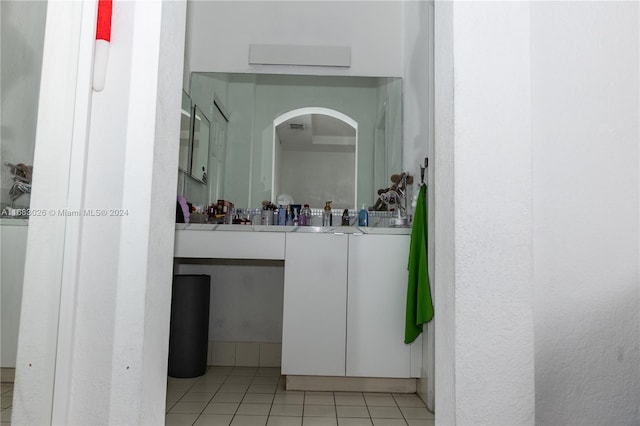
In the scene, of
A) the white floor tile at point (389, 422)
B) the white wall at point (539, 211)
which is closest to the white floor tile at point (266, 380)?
the white floor tile at point (389, 422)

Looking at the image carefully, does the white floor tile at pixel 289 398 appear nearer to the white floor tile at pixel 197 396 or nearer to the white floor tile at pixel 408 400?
the white floor tile at pixel 197 396

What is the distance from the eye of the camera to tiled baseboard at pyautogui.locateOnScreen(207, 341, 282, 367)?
2.86 m

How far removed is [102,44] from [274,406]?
1.71 metres

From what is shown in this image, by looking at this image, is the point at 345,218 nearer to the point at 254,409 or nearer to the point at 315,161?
the point at 315,161

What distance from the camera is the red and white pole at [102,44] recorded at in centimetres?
→ 105

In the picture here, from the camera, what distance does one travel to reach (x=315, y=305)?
7.48 feet

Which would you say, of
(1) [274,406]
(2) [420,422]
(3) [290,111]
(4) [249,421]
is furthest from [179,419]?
(3) [290,111]

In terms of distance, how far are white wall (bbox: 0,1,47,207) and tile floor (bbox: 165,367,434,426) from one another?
1.36 meters

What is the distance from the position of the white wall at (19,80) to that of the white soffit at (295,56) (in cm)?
215

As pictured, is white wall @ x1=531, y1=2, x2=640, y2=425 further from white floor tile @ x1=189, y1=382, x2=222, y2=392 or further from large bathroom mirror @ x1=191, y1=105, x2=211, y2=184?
large bathroom mirror @ x1=191, y1=105, x2=211, y2=184

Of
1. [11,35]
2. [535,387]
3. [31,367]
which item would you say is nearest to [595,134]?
[535,387]

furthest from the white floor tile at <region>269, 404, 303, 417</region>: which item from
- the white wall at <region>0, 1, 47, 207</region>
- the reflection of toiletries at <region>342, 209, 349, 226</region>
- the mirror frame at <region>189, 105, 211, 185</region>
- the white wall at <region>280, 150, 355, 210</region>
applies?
the mirror frame at <region>189, 105, 211, 185</region>

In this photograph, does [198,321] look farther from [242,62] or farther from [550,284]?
[550,284]

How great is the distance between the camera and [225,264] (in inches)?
115
